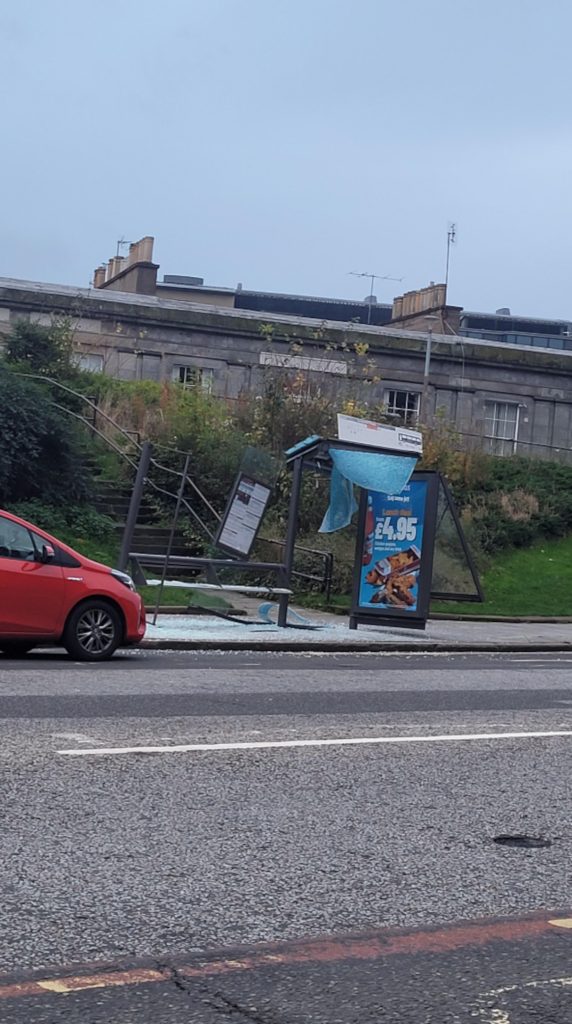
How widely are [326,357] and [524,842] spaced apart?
3034 cm

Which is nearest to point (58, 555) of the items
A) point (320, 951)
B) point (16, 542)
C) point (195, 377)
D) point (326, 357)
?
point (16, 542)

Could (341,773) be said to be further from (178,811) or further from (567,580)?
(567,580)

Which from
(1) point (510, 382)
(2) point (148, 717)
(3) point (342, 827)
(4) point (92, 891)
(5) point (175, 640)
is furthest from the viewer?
(1) point (510, 382)

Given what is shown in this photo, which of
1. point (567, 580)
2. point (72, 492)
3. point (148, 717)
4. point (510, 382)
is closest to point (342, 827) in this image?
point (148, 717)

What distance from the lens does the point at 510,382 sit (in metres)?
44.8

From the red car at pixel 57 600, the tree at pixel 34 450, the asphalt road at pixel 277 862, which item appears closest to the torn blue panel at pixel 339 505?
the red car at pixel 57 600

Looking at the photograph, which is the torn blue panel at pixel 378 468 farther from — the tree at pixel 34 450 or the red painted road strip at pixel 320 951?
the red painted road strip at pixel 320 951

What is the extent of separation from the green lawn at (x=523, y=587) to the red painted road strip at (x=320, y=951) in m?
20.2

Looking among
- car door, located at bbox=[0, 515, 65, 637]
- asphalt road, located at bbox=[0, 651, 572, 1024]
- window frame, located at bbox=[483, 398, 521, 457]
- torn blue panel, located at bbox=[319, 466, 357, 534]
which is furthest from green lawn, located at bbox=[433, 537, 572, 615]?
asphalt road, located at bbox=[0, 651, 572, 1024]

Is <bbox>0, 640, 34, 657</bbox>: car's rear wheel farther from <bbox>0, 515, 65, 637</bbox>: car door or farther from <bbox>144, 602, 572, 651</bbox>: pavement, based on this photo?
<bbox>144, 602, 572, 651</bbox>: pavement

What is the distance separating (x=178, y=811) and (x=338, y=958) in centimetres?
234

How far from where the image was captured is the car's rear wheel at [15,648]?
15242mm

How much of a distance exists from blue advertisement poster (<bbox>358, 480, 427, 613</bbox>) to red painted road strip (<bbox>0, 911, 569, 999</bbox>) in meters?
15.9

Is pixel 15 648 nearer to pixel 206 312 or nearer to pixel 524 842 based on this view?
pixel 524 842
